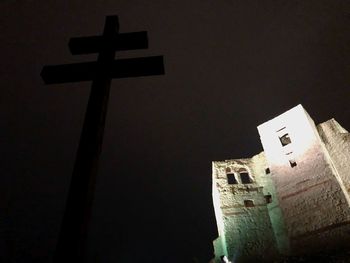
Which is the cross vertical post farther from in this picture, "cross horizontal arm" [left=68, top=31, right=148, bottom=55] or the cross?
"cross horizontal arm" [left=68, top=31, right=148, bottom=55]

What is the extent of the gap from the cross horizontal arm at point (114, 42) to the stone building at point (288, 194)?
52.2 ft

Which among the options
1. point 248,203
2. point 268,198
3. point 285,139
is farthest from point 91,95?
point 268,198

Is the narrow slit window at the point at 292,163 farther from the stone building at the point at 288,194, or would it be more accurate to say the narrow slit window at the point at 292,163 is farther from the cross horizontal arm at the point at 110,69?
the cross horizontal arm at the point at 110,69

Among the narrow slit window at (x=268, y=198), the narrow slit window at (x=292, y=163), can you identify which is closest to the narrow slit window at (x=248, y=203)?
the narrow slit window at (x=268, y=198)

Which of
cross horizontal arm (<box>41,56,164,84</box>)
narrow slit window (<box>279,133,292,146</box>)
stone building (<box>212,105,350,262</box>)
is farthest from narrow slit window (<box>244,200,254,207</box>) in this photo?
cross horizontal arm (<box>41,56,164,84</box>)

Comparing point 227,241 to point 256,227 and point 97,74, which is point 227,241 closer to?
point 256,227

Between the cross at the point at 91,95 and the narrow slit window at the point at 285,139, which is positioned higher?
the narrow slit window at the point at 285,139

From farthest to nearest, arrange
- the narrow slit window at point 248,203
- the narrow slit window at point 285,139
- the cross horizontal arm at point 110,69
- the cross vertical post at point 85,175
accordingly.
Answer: the narrow slit window at point 248,203
the narrow slit window at point 285,139
the cross horizontal arm at point 110,69
the cross vertical post at point 85,175

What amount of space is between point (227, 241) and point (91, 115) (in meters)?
19.1

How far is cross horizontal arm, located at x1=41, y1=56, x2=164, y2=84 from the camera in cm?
368

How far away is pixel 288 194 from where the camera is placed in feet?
58.9

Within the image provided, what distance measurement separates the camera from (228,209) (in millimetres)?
20859

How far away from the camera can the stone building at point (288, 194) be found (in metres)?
16.1

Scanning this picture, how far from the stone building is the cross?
52.3ft
